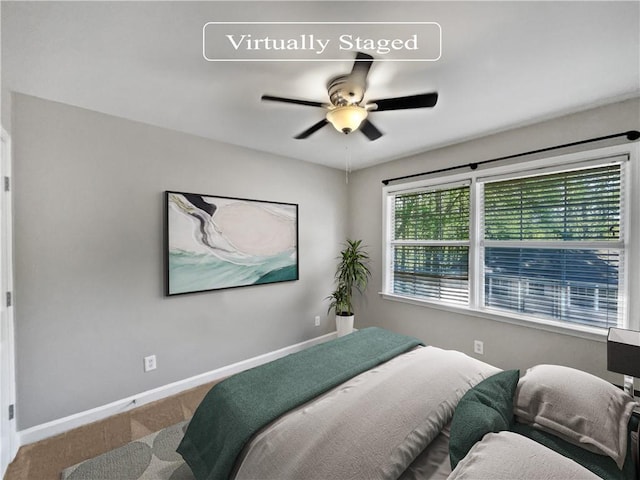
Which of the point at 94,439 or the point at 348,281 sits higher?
the point at 348,281

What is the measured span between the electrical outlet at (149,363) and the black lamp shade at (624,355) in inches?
126

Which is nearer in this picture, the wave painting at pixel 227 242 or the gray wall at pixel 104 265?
the gray wall at pixel 104 265

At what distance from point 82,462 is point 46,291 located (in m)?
1.18

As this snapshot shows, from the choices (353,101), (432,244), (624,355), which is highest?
(353,101)

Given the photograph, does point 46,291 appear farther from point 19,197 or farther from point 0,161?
point 0,161

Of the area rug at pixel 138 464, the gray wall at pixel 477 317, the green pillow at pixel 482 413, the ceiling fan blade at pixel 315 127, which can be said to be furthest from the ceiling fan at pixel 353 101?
the area rug at pixel 138 464

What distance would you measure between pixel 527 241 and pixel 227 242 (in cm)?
285

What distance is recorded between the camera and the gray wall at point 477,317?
2.27 metres

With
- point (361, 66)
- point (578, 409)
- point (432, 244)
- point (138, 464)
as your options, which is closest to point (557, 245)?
point (432, 244)

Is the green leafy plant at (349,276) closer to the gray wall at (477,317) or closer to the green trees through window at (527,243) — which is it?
the gray wall at (477,317)

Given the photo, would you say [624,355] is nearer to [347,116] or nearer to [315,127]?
[347,116]

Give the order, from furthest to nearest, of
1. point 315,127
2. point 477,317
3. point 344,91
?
point 477,317, point 315,127, point 344,91

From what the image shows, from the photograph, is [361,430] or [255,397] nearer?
[361,430]

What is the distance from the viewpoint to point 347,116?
1861 millimetres
